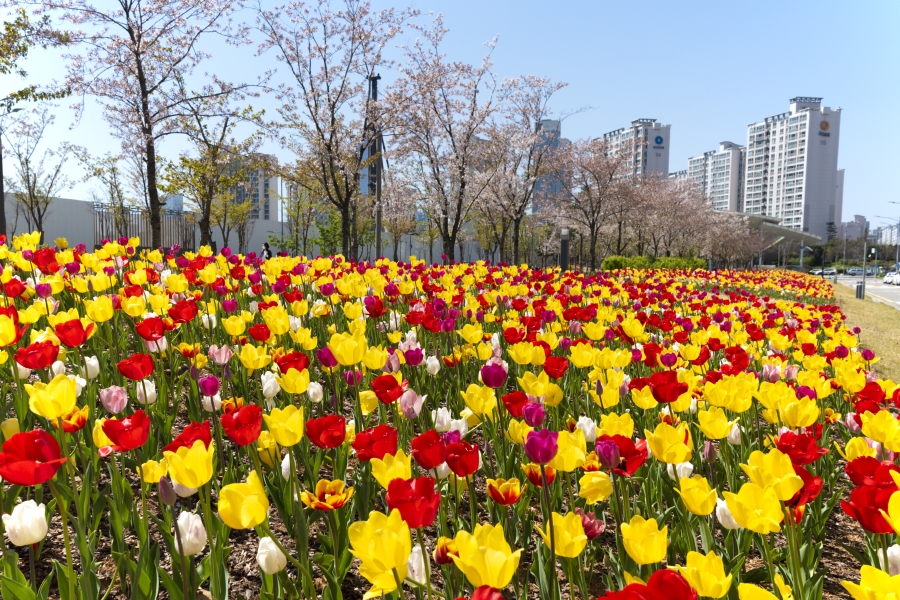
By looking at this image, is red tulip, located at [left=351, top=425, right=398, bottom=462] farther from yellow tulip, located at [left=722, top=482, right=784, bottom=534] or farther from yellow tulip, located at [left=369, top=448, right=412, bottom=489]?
yellow tulip, located at [left=722, top=482, right=784, bottom=534]

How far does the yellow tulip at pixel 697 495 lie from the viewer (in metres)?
1.37

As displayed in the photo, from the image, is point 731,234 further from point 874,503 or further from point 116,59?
point 874,503

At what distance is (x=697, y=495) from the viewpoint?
1.38 metres

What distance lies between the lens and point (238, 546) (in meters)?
2.10

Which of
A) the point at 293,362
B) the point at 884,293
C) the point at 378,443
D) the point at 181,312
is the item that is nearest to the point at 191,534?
the point at 378,443

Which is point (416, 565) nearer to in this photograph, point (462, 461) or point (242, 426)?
point (462, 461)

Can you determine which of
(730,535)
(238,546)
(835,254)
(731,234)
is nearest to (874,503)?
(730,535)

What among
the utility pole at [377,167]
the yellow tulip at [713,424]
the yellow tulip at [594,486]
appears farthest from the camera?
the utility pole at [377,167]

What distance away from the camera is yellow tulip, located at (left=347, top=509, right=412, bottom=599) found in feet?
3.26

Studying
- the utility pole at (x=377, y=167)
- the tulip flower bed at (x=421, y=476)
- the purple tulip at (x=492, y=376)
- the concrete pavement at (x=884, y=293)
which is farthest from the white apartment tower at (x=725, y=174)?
the purple tulip at (x=492, y=376)

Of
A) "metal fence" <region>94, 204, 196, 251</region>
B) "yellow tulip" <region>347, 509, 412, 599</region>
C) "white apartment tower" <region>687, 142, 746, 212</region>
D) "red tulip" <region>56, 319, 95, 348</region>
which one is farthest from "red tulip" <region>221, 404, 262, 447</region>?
"white apartment tower" <region>687, 142, 746, 212</region>

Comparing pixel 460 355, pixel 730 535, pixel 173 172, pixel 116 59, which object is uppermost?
pixel 116 59

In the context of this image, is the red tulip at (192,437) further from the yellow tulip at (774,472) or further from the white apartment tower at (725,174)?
the white apartment tower at (725,174)

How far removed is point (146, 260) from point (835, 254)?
116742 mm
